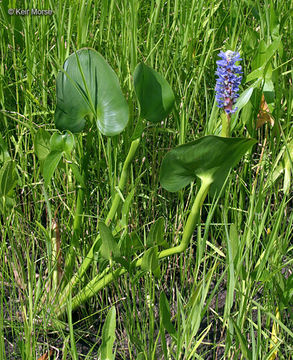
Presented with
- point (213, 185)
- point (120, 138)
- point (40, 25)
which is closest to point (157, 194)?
point (120, 138)

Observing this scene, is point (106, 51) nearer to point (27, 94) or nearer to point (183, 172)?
point (27, 94)

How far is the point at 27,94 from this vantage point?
120 centimetres

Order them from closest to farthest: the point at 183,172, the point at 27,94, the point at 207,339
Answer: the point at 183,172 → the point at 207,339 → the point at 27,94

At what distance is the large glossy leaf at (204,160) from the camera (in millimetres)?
871

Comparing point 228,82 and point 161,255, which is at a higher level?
point 228,82

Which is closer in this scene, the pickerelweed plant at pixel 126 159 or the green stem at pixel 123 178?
the pickerelweed plant at pixel 126 159

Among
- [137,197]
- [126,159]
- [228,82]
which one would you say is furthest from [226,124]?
[137,197]

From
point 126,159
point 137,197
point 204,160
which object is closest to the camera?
point 204,160

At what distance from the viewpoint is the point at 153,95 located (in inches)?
39.4

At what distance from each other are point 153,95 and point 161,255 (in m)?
0.28

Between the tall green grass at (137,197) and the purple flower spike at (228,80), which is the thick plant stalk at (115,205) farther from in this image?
the purple flower spike at (228,80)

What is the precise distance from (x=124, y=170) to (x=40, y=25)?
0.41m

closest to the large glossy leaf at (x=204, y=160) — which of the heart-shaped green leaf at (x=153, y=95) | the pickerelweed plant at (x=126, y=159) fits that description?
the pickerelweed plant at (x=126, y=159)

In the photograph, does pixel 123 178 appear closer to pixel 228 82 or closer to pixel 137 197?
pixel 137 197
